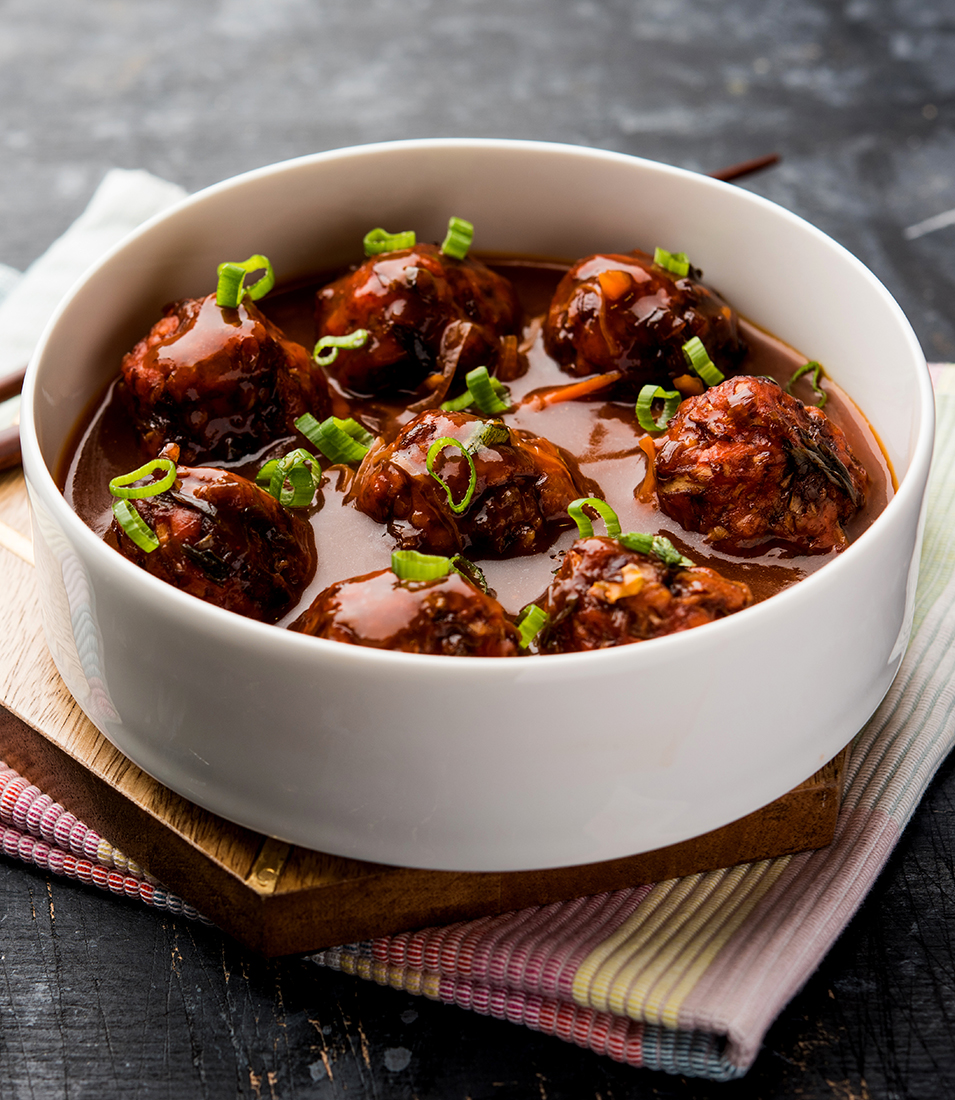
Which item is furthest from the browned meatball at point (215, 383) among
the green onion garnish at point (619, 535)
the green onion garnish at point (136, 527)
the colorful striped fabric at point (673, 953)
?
the colorful striped fabric at point (673, 953)

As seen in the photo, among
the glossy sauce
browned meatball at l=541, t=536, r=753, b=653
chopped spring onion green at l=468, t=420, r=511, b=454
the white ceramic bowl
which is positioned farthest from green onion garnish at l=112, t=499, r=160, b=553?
browned meatball at l=541, t=536, r=753, b=653

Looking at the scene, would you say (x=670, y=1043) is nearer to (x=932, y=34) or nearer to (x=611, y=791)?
(x=611, y=791)

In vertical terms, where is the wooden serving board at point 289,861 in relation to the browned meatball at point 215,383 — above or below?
below

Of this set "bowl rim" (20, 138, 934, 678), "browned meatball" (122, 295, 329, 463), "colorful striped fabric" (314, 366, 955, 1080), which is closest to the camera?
"bowl rim" (20, 138, 934, 678)

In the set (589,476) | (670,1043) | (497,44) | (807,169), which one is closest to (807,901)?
(670,1043)

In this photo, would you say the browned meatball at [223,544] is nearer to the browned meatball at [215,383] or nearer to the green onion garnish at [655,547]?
the browned meatball at [215,383]

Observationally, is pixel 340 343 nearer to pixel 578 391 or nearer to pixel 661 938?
pixel 578 391

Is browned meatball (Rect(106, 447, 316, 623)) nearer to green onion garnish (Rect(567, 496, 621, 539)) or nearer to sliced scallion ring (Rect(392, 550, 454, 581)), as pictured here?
sliced scallion ring (Rect(392, 550, 454, 581))
